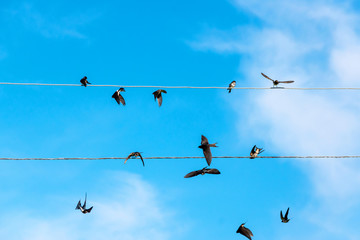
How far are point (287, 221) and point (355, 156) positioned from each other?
1.40 metres

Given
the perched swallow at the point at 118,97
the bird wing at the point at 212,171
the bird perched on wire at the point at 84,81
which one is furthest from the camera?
the perched swallow at the point at 118,97

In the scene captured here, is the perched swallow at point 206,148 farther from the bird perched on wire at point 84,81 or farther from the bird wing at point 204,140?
the bird perched on wire at point 84,81

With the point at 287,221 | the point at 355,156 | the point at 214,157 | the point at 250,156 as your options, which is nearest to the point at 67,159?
the point at 214,157

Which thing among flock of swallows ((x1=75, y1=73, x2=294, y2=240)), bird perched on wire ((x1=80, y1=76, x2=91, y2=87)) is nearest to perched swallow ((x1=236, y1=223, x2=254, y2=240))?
flock of swallows ((x1=75, y1=73, x2=294, y2=240))

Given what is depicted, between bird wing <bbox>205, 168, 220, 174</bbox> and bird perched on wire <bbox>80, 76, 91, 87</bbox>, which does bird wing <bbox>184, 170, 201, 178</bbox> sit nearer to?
bird wing <bbox>205, 168, 220, 174</bbox>

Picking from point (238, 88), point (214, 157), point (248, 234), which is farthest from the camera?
point (238, 88)

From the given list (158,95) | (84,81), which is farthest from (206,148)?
(84,81)

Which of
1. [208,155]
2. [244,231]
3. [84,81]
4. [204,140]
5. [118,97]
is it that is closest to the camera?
[208,155]

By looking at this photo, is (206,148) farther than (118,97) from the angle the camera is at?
No

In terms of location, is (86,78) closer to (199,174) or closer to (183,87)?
(183,87)

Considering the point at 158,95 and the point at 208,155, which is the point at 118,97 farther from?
the point at 208,155

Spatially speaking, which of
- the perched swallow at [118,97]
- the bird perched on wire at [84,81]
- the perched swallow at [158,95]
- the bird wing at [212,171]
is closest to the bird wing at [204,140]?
the bird wing at [212,171]

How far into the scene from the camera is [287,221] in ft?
22.6

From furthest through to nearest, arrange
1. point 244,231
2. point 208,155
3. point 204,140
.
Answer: point 244,231
point 204,140
point 208,155
